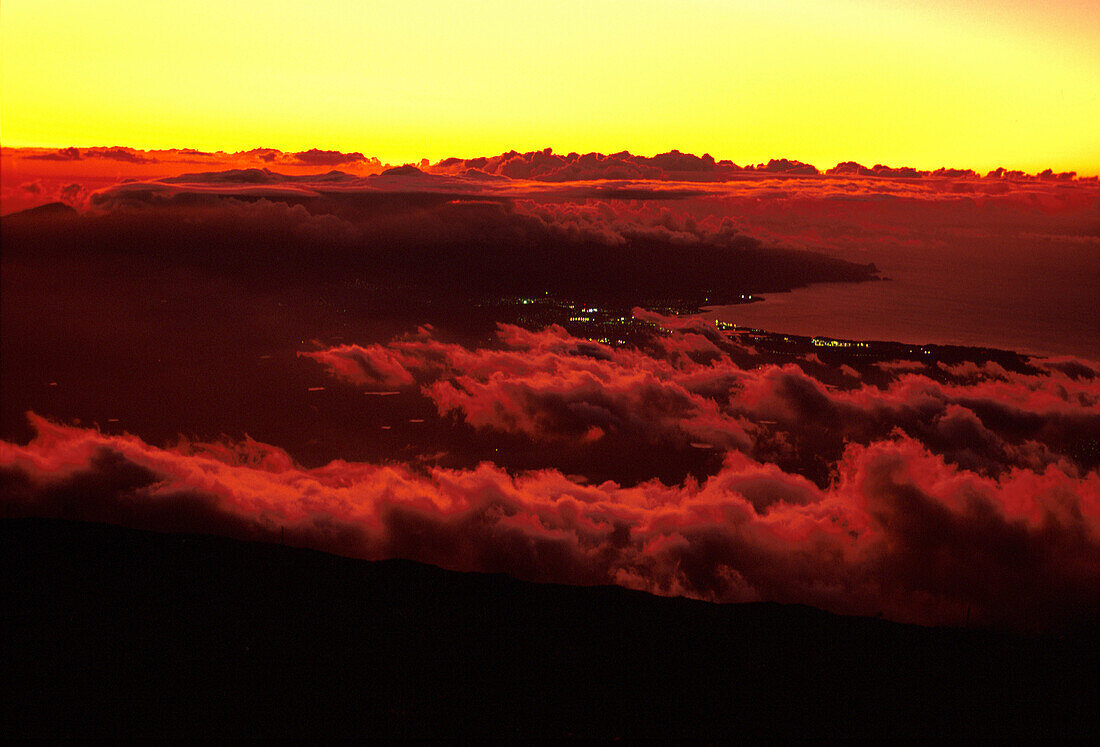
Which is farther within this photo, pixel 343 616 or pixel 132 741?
pixel 343 616

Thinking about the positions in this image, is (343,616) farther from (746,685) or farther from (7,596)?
(746,685)

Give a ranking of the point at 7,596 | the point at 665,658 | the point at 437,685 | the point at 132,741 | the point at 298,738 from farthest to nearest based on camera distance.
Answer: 1. the point at 665,658
2. the point at 7,596
3. the point at 437,685
4. the point at 298,738
5. the point at 132,741

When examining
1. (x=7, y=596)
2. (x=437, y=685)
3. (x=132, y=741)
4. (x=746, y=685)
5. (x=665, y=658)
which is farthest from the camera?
(x=665, y=658)

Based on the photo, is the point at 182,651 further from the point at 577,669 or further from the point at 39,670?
the point at 577,669

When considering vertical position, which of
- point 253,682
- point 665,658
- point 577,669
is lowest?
point 665,658

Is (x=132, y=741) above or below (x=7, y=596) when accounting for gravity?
above

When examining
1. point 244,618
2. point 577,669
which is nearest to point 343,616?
point 244,618

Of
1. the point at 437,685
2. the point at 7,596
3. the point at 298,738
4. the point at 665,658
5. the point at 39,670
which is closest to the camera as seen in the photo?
the point at 298,738
